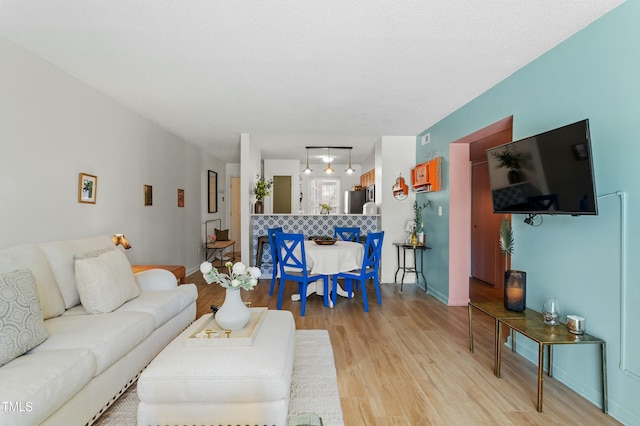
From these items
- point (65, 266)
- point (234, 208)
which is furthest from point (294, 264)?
point (234, 208)

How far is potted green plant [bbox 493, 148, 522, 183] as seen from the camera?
243cm

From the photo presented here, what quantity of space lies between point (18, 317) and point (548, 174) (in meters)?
3.27

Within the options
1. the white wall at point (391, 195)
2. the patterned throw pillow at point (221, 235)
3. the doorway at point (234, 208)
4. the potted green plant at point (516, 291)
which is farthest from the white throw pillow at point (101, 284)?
the doorway at point (234, 208)

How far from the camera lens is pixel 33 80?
2.58 meters

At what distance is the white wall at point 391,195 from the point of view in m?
5.34

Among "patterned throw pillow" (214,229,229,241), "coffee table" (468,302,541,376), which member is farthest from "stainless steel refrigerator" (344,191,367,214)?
"coffee table" (468,302,541,376)

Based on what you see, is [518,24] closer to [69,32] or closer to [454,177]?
[454,177]

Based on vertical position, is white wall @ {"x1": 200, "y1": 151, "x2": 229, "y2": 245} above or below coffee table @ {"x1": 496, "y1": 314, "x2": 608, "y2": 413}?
above

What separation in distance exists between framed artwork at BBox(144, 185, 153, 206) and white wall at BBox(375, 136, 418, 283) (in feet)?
11.8

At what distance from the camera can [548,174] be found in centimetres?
215

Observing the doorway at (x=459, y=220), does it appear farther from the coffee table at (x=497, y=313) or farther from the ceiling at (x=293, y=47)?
the coffee table at (x=497, y=313)

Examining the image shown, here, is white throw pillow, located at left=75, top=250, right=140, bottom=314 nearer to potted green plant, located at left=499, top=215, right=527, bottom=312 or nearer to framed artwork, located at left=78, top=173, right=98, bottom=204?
framed artwork, located at left=78, top=173, right=98, bottom=204

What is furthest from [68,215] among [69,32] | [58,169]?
[69,32]

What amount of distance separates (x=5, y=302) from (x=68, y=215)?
1.64 m
